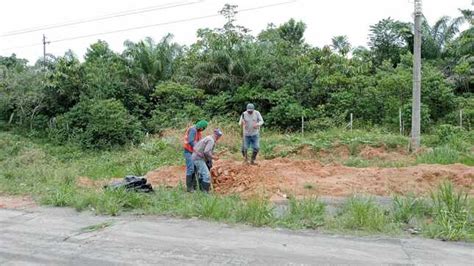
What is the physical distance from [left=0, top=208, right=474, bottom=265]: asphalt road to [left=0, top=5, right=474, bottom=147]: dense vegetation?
14692mm

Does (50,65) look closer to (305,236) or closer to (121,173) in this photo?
(121,173)

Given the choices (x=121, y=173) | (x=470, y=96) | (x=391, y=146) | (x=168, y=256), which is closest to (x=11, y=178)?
(x=121, y=173)

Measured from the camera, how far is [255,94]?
75.7ft

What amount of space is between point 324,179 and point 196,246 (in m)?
5.46

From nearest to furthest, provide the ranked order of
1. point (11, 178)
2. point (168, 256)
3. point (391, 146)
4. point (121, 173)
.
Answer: point (168, 256)
point (11, 178)
point (121, 173)
point (391, 146)

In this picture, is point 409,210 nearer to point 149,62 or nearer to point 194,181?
point 194,181

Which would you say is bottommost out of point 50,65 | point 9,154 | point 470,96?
point 9,154

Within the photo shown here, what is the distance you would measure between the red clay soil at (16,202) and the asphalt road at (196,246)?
1.71m

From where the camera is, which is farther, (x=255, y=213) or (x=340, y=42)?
(x=340, y=42)

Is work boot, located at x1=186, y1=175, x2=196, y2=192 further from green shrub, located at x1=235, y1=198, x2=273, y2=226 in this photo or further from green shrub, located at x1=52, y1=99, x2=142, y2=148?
green shrub, located at x1=52, y1=99, x2=142, y2=148

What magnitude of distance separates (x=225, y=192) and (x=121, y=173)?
204 inches

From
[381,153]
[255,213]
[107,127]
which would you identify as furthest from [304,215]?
[107,127]

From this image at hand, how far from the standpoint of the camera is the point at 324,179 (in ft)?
36.8

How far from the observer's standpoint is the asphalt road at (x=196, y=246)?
5.79 meters
